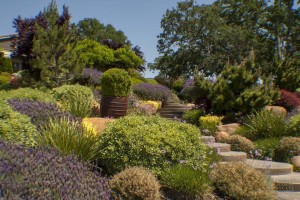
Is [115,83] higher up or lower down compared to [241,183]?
higher up

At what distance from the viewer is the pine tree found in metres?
13.9

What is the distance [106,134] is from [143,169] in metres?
1.04

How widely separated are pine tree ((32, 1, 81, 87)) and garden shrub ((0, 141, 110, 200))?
9674mm

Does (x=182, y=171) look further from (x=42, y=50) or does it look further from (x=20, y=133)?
(x=42, y=50)

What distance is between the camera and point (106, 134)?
592cm

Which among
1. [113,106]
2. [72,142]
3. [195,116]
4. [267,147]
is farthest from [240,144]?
[72,142]

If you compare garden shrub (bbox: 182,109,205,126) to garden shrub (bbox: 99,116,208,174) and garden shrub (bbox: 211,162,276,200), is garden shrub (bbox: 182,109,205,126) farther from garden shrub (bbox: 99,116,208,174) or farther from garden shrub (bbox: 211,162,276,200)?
garden shrub (bbox: 211,162,276,200)

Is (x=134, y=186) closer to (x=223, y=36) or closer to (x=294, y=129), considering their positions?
(x=294, y=129)

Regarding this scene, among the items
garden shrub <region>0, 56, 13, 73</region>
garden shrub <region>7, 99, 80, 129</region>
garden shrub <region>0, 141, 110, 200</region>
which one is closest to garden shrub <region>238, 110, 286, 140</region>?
garden shrub <region>7, 99, 80, 129</region>

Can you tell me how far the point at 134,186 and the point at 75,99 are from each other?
6.84 m

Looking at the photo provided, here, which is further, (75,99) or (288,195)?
(75,99)

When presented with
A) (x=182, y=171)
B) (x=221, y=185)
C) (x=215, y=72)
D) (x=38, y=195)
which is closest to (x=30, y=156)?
(x=38, y=195)

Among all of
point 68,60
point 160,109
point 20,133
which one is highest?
point 68,60

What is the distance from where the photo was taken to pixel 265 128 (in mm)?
10617
